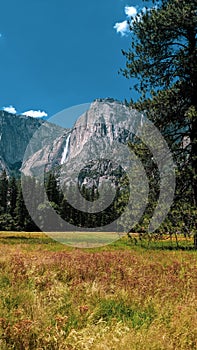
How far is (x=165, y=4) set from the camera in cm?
1989

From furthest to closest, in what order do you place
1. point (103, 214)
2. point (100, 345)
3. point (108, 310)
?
point (103, 214) < point (108, 310) < point (100, 345)

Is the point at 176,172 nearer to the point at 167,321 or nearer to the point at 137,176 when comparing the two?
the point at 137,176

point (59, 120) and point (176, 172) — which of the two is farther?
point (59, 120)

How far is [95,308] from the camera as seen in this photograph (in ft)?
18.0

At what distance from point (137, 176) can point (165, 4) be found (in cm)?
1005

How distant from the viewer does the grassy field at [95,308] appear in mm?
4102

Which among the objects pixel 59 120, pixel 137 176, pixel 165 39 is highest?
pixel 165 39

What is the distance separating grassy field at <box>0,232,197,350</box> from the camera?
4102 millimetres

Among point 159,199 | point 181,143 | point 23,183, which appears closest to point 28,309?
point 159,199

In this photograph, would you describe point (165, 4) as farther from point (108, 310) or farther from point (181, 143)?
point (108, 310)

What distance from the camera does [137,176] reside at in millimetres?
18906

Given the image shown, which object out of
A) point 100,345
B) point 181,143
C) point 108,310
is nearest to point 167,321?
point 108,310

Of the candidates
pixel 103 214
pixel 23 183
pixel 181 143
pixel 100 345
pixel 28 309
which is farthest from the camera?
pixel 23 183

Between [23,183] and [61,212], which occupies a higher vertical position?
[23,183]
